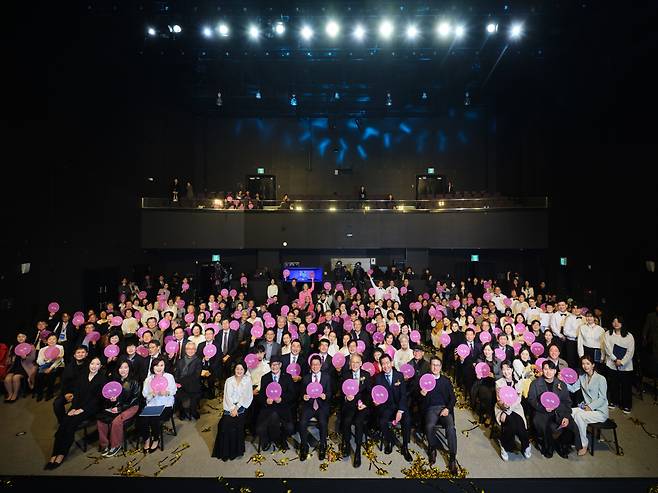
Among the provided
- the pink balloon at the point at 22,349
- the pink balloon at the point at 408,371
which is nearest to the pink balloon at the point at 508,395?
the pink balloon at the point at 408,371

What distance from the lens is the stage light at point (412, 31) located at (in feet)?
32.9

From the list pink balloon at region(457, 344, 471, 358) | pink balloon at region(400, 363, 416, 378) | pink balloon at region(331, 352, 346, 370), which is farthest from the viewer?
pink balloon at region(457, 344, 471, 358)

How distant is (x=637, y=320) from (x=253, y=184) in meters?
15.2

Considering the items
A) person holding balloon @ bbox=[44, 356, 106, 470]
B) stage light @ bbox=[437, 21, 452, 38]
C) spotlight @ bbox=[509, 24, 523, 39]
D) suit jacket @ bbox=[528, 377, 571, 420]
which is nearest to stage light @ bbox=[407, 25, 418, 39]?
stage light @ bbox=[437, 21, 452, 38]

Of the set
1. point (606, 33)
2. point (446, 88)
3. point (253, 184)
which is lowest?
point (253, 184)

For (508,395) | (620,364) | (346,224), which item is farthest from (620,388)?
(346,224)

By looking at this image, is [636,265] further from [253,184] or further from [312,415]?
[253,184]

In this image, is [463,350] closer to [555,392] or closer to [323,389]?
[555,392]

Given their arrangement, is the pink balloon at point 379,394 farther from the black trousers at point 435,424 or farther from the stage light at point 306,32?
the stage light at point 306,32

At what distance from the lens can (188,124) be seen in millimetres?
15945

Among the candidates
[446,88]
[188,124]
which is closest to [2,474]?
[188,124]

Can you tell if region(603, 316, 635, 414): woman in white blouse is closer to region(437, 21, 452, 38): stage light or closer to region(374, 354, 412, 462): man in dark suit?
region(374, 354, 412, 462): man in dark suit

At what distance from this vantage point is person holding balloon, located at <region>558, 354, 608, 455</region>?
4.80 meters

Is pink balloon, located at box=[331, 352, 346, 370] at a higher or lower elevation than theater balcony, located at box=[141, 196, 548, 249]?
lower
